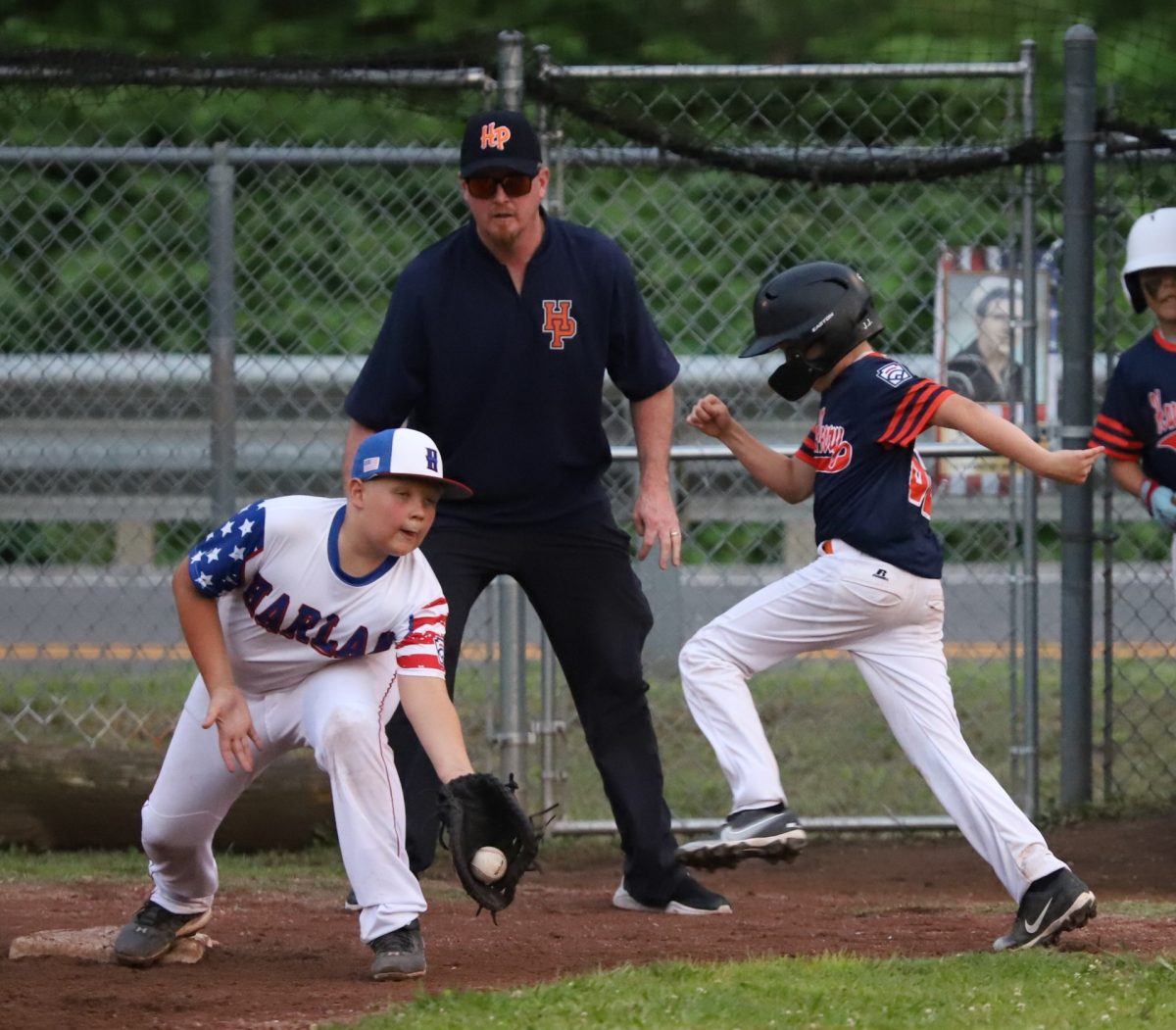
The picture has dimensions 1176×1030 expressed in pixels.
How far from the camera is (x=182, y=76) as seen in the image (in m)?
6.50

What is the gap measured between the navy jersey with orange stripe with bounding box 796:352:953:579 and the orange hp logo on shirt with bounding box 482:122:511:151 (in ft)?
3.50

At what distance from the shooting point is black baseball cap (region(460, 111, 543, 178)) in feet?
16.6

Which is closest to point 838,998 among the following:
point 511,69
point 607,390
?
point 511,69

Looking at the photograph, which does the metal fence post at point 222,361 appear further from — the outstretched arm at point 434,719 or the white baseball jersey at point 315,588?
the outstretched arm at point 434,719

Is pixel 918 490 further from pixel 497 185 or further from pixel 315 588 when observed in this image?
pixel 315 588

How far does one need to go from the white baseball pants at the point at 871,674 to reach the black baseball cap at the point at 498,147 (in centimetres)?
128

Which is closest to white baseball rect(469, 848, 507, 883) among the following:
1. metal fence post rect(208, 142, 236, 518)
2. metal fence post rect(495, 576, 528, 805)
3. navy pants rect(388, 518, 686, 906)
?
navy pants rect(388, 518, 686, 906)

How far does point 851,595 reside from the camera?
4801mm

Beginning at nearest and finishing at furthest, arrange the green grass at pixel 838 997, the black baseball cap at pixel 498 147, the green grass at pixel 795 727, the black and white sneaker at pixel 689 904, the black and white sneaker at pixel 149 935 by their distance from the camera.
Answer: the green grass at pixel 838 997 < the black and white sneaker at pixel 149 935 < the black baseball cap at pixel 498 147 < the black and white sneaker at pixel 689 904 < the green grass at pixel 795 727

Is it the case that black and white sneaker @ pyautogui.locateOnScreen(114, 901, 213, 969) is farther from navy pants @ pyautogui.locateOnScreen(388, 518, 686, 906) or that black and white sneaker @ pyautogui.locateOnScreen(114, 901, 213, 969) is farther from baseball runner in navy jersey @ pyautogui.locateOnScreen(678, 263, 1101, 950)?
baseball runner in navy jersey @ pyautogui.locateOnScreen(678, 263, 1101, 950)

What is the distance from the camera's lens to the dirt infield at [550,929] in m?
4.14

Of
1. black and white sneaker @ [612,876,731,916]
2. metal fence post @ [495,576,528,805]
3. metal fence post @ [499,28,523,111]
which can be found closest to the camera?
black and white sneaker @ [612,876,731,916]

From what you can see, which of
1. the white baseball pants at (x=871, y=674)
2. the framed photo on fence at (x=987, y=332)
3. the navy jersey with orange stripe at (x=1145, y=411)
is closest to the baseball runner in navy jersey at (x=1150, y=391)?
the navy jersey with orange stripe at (x=1145, y=411)

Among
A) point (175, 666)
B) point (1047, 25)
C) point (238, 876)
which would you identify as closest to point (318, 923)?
point (238, 876)
